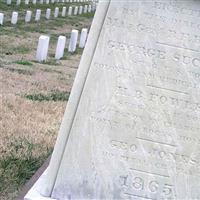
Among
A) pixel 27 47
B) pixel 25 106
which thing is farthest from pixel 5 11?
pixel 25 106

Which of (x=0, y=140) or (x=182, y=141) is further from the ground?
(x=182, y=141)

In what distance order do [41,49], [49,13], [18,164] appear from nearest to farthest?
[18,164] < [41,49] < [49,13]

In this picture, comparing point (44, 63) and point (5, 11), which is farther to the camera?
point (5, 11)

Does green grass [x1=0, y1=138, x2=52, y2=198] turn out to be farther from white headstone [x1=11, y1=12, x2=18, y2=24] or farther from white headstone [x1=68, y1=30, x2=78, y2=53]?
white headstone [x1=11, y1=12, x2=18, y2=24]

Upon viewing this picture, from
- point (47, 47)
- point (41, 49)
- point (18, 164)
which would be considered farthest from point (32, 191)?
point (47, 47)

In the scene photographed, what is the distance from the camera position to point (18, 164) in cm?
580

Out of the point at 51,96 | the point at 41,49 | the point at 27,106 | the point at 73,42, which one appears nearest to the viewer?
the point at 27,106

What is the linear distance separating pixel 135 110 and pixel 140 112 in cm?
4

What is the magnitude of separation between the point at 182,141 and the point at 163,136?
0.14 metres

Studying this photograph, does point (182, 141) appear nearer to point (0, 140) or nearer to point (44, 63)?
point (0, 140)

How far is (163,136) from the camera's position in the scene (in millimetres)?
4613

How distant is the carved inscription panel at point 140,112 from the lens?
14.7ft

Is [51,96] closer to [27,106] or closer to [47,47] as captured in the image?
[27,106]

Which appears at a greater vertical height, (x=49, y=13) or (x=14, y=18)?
(x=14, y=18)
